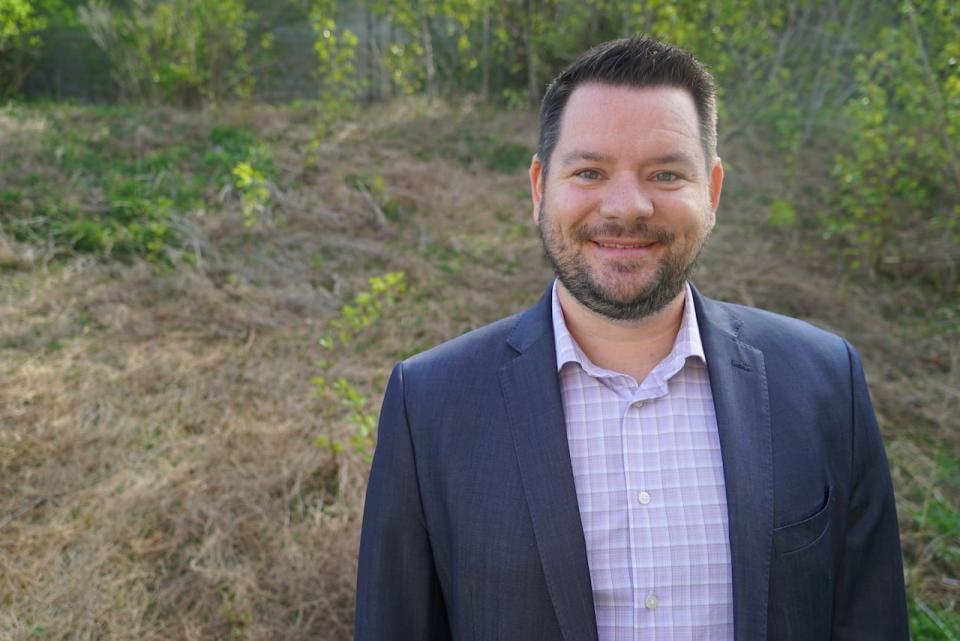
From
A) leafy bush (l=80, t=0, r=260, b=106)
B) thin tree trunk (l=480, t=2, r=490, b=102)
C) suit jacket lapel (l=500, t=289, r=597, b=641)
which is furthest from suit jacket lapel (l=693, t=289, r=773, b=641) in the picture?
leafy bush (l=80, t=0, r=260, b=106)

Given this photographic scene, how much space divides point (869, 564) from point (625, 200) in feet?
3.07

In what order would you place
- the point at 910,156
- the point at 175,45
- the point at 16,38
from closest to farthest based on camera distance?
the point at 910,156, the point at 175,45, the point at 16,38

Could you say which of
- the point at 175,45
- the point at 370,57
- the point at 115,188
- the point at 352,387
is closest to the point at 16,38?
the point at 175,45

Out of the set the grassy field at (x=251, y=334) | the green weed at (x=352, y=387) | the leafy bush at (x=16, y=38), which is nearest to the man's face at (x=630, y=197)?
the green weed at (x=352, y=387)

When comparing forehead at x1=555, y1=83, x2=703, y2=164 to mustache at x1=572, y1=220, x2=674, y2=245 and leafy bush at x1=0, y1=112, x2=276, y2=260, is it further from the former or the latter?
leafy bush at x1=0, y1=112, x2=276, y2=260

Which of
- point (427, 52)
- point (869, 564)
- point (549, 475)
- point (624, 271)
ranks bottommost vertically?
point (869, 564)

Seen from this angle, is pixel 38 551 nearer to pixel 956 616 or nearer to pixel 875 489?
pixel 875 489

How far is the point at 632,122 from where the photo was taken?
4.63ft

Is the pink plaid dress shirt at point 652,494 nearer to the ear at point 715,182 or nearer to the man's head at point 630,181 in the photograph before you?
the man's head at point 630,181

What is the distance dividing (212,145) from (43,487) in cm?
607

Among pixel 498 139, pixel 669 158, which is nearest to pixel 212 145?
pixel 498 139

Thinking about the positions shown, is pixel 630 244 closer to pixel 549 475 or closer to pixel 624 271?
pixel 624 271

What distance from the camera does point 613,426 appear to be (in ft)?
4.80

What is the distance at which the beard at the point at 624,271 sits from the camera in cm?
141
